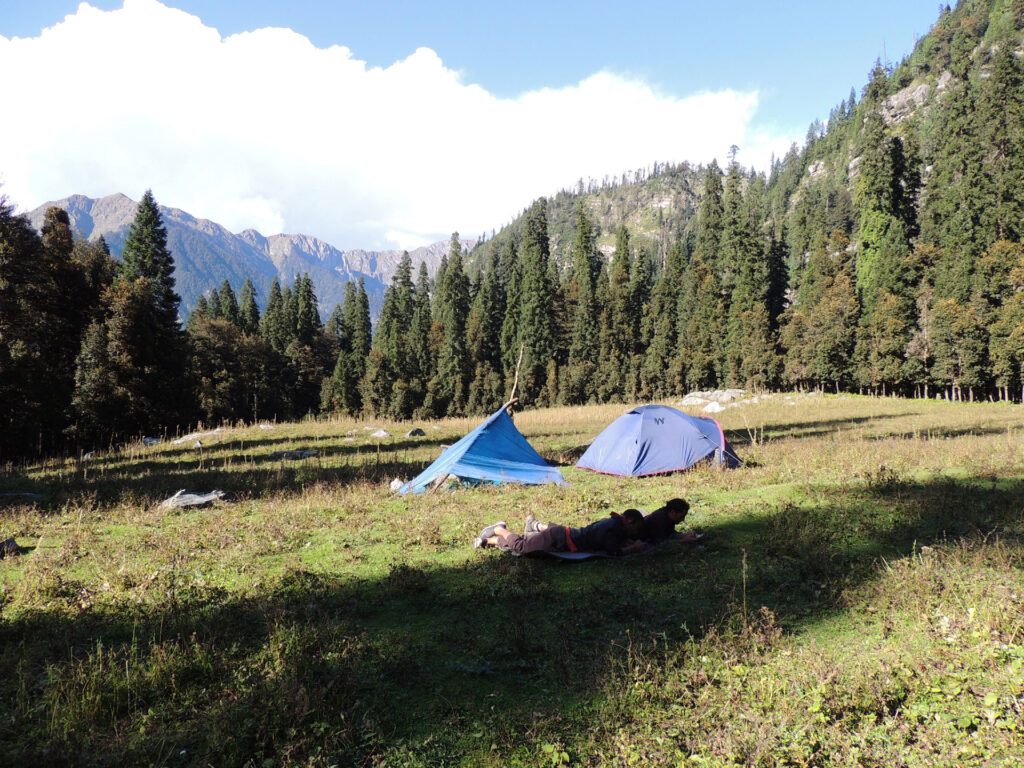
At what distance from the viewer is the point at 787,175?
14175 cm

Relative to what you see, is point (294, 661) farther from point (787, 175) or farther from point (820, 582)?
point (787, 175)

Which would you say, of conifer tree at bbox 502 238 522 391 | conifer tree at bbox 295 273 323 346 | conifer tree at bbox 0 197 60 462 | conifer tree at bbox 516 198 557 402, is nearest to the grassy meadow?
conifer tree at bbox 0 197 60 462

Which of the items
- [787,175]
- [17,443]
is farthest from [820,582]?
[787,175]

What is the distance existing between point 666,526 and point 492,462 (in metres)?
5.15

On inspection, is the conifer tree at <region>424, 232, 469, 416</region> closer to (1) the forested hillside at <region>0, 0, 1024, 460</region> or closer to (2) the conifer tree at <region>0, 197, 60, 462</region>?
(1) the forested hillside at <region>0, 0, 1024, 460</region>

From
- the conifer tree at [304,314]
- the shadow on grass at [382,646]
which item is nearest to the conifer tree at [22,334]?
the shadow on grass at [382,646]

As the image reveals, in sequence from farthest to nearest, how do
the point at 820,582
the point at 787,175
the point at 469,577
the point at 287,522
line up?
the point at 787,175
the point at 287,522
the point at 469,577
the point at 820,582

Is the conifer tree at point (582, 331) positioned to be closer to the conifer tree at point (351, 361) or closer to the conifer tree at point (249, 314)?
the conifer tree at point (351, 361)

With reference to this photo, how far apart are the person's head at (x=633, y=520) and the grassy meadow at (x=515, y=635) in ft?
1.31

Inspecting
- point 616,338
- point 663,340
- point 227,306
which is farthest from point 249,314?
point 663,340

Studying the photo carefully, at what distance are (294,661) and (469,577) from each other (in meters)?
2.38

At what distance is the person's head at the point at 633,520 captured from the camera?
6875 millimetres

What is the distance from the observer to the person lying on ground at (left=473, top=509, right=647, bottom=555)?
6727mm

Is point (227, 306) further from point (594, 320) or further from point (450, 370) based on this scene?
point (594, 320)
